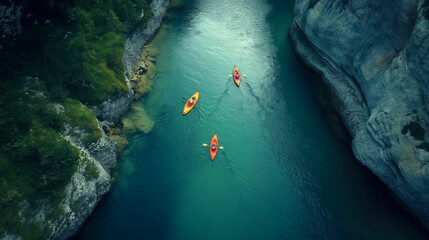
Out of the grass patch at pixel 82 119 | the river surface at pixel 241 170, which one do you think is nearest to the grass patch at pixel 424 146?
the river surface at pixel 241 170

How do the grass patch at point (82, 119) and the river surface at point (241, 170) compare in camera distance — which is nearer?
the grass patch at point (82, 119)

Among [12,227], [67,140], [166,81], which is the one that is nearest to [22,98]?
[67,140]

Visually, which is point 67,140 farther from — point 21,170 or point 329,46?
point 329,46

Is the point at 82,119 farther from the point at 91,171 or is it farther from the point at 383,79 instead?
the point at 383,79

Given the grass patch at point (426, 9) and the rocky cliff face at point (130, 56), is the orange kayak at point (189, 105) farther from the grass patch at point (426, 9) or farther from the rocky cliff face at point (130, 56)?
the grass patch at point (426, 9)

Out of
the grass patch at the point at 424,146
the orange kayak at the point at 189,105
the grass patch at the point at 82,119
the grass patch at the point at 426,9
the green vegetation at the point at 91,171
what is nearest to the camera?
the grass patch at the point at 426,9

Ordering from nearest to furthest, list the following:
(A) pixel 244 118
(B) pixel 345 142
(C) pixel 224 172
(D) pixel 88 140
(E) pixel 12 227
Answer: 1. (E) pixel 12 227
2. (D) pixel 88 140
3. (C) pixel 224 172
4. (B) pixel 345 142
5. (A) pixel 244 118

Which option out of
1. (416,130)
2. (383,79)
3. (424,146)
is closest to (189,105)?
(383,79)
